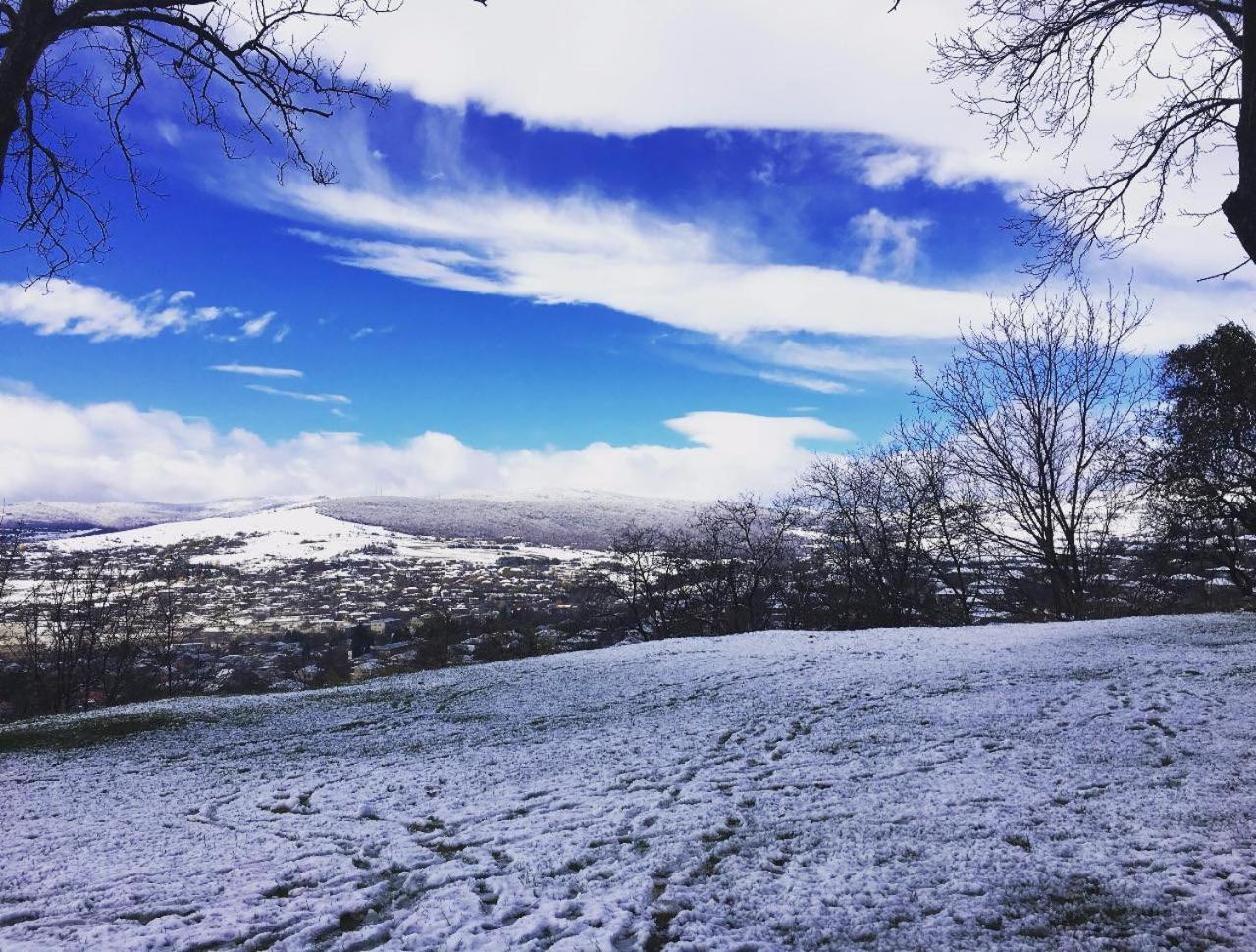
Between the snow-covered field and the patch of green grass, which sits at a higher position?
the snow-covered field

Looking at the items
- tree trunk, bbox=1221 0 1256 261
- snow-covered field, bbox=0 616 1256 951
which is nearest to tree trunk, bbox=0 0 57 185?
snow-covered field, bbox=0 616 1256 951

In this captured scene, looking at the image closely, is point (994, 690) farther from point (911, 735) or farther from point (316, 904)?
point (316, 904)

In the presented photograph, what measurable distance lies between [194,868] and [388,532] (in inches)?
6645

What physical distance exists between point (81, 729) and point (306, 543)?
13977 cm

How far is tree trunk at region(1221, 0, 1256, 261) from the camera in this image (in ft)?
15.3

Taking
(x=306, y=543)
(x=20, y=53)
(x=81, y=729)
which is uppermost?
(x=20, y=53)

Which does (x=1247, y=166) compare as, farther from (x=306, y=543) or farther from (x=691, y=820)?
(x=306, y=543)

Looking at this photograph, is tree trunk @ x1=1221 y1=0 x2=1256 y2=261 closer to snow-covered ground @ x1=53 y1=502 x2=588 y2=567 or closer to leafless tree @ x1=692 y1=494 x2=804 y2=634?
leafless tree @ x1=692 y1=494 x2=804 y2=634

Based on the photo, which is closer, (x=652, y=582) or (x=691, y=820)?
(x=691, y=820)

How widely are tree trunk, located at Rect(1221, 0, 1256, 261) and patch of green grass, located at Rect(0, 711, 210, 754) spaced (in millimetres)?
12386

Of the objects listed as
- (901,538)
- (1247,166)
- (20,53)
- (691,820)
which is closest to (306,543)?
(901,538)

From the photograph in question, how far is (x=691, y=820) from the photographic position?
14.7 ft

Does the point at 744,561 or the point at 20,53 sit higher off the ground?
the point at 20,53

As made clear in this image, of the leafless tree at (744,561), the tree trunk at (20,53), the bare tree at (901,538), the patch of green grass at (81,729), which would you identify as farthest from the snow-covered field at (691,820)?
the leafless tree at (744,561)
